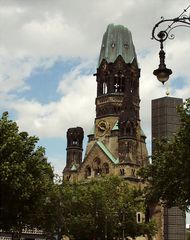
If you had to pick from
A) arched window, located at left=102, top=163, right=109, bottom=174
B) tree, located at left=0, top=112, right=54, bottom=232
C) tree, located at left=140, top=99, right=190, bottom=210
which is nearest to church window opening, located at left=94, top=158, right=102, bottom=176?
arched window, located at left=102, top=163, right=109, bottom=174

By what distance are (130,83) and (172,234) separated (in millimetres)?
36858

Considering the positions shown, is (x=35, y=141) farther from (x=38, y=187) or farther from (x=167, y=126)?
(x=167, y=126)

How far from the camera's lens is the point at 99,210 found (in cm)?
7138

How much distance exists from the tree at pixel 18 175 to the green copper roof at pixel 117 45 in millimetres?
84715

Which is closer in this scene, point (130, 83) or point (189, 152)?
point (189, 152)

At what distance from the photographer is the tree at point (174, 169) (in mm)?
32031

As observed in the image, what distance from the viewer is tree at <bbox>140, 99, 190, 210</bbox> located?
105 ft

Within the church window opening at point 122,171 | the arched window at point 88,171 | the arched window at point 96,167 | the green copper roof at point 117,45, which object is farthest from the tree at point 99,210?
the green copper roof at point 117,45

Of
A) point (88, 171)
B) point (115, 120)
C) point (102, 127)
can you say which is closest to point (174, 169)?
point (88, 171)

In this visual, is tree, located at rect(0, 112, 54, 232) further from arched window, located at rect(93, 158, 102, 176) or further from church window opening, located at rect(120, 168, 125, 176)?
arched window, located at rect(93, 158, 102, 176)

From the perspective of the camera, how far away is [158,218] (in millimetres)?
106125

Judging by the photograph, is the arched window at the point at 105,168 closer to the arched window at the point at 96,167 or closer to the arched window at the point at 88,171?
the arched window at the point at 96,167

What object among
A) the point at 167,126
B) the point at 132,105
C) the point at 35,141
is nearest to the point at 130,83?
the point at 132,105

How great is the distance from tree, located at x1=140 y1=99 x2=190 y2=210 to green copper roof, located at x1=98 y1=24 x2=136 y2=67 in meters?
86.4
